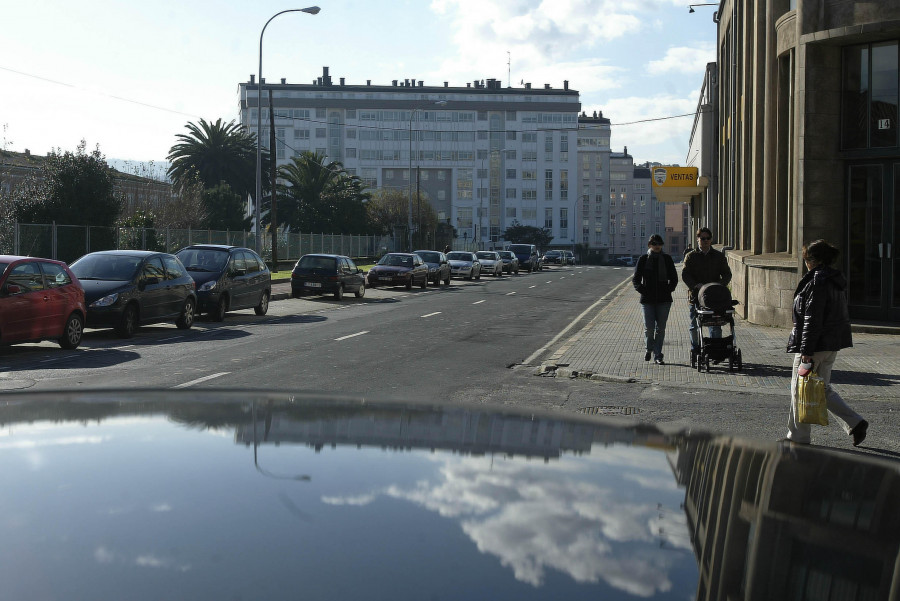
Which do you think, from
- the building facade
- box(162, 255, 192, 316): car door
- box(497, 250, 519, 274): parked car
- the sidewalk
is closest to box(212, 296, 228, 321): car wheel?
box(162, 255, 192, 316): car door

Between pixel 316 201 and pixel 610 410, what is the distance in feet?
247

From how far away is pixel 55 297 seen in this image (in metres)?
14.6

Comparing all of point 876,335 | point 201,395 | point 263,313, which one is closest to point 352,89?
point 263,313

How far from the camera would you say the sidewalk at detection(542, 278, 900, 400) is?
37.2 ft

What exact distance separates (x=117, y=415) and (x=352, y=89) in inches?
5007

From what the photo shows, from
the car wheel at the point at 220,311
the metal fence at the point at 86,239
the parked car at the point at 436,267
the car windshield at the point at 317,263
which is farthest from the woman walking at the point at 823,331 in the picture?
the parked car at the point at 436,267

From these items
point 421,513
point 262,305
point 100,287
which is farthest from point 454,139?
point 421,513

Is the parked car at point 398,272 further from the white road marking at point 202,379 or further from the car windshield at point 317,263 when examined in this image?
the white road marking at point 202,379

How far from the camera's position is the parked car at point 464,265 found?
4994cm

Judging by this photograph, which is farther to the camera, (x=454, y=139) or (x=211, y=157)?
(x=454, y=139)

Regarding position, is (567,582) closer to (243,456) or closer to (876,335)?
(243,456)

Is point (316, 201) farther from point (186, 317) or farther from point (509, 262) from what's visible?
point (186, 317)

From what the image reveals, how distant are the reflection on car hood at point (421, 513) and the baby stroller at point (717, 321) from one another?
8553 millimetres

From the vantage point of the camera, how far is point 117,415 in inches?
171
